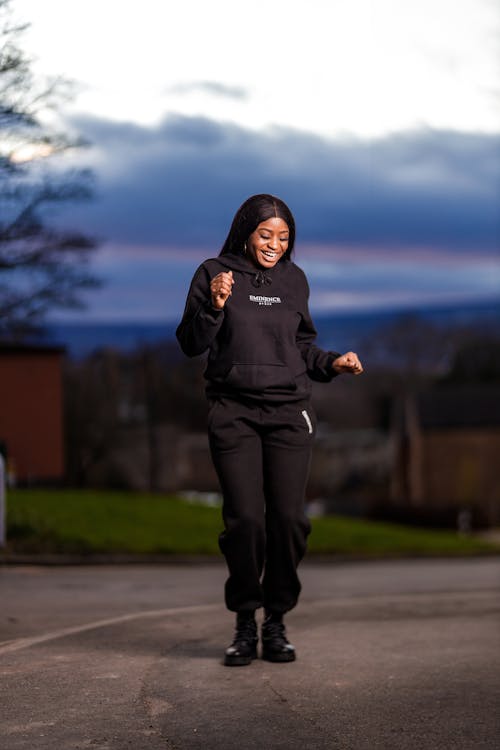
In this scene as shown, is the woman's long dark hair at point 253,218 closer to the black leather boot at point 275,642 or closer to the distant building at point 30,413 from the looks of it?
the black leather boot at point 275,642

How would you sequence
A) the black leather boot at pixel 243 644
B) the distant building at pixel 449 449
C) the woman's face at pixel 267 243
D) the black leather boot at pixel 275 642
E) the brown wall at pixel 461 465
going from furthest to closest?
1. the distant building at pixel 449 449
2. the brown wall at pixel 461 465
3. the woman's face at pixel 267 243
4. the black leather boot at pixel 275 642
5. the black leather boot at pixel 243 644

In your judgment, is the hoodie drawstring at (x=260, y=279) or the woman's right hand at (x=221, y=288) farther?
the hoodie drawstring at (x=260, y=279)

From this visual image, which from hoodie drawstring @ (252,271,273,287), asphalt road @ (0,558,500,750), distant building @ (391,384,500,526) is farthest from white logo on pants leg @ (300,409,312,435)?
distant building @ (391,384,500,526)

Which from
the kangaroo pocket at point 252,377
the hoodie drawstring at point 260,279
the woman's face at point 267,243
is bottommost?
the kangaroo pocket at point 252,377

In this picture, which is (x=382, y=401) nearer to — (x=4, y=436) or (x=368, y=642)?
(x=4, y=436)

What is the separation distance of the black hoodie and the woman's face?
0.04 meters

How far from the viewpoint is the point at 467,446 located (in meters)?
67.3

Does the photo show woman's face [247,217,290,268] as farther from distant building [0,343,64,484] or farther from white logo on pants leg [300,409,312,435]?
distant building [0,343,64,484]

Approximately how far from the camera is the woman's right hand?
5.00 meters

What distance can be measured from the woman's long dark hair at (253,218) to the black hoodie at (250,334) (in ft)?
0.36

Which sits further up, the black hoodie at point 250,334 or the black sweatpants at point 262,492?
the black hoodie at point 250,334

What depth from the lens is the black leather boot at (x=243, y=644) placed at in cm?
512

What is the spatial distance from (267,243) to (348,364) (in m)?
0.64

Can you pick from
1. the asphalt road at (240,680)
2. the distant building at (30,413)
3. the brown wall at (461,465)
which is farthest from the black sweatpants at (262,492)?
the brown wall at (461,465)
